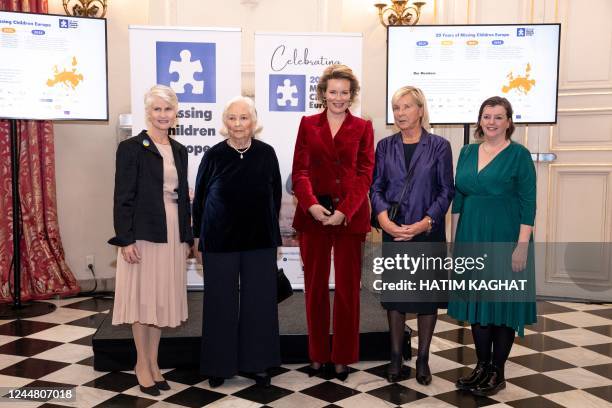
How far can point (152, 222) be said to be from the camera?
276cm

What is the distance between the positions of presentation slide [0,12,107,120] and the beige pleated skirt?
190cm

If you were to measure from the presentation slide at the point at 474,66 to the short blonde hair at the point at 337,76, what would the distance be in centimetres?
133

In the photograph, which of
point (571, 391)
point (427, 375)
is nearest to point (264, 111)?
point (427, 375)

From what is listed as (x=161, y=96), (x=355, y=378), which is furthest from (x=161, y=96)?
(x=355, y=378)

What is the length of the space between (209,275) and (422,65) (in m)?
2.31

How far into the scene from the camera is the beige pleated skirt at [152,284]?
110 inches

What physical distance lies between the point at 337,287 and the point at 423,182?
2.20 feet

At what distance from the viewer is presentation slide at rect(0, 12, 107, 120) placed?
4152 mm

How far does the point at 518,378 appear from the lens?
3232 millimetres

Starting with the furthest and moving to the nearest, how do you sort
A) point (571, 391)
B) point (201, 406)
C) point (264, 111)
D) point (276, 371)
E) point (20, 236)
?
point (20, 236)
point (264, 111)
point (276, 371)
point (571, 391)
point (201, 406)

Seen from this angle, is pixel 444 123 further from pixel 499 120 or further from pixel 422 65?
pixel 499 120

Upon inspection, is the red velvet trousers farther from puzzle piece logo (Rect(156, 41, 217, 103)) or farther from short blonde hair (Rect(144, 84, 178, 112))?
puzzle piece logo (Rect(156, 41, 217, 103))

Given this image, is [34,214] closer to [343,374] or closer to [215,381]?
[215,381]

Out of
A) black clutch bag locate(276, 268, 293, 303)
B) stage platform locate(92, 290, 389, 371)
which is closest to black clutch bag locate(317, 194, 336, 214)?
black clutch bag locate(276, 268, 293, 303)
